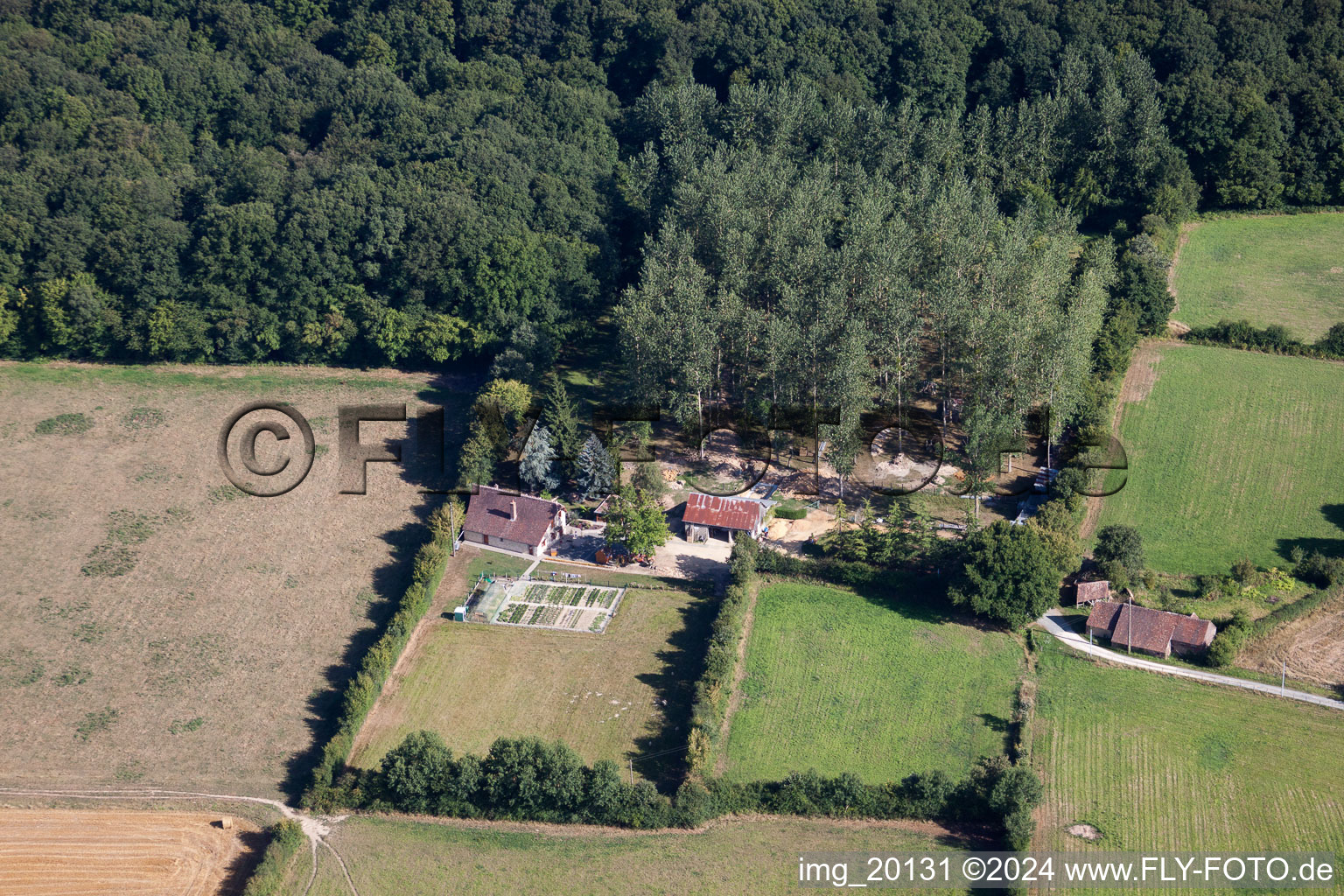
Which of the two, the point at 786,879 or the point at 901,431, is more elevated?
the point at 901,431

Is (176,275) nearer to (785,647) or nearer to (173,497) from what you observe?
(173,497)

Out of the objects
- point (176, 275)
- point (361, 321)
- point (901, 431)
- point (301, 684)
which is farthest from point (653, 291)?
point (176, 275)

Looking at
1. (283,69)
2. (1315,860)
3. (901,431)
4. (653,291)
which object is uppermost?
(283,69)

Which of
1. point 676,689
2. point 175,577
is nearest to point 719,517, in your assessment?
point 676,689

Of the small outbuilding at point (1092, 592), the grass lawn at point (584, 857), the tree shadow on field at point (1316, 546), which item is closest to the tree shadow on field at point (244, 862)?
the grass lawn at point (584, 857)

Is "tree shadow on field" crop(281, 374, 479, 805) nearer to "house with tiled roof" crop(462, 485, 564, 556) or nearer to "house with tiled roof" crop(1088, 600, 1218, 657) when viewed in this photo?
"house with tiled roof" crop(462, 485, 564, 556)

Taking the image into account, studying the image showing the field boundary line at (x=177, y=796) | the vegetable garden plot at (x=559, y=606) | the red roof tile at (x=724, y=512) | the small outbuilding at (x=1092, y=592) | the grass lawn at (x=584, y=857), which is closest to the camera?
the grass lawn at (x=584, y=857)

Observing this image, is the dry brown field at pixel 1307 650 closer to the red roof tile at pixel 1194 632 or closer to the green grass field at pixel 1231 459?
the red roof tile at pixel 1194 632
